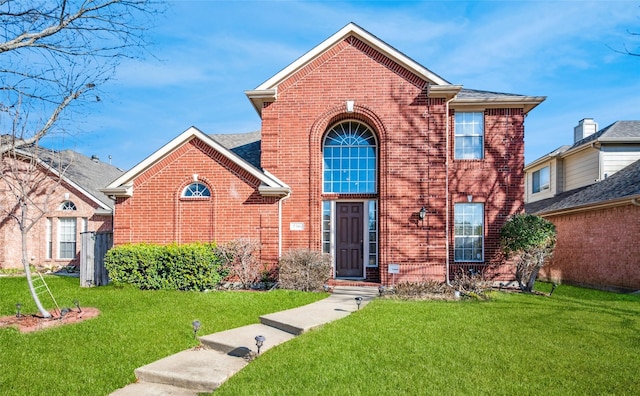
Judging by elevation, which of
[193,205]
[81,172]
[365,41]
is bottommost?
[193,205]

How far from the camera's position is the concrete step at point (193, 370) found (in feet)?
16.2

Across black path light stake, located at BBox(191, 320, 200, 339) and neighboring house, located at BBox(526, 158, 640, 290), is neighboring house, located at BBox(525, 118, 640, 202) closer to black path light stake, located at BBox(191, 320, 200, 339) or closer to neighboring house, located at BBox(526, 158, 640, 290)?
neighboring house, located at BBox(526, 158, 640, 290)

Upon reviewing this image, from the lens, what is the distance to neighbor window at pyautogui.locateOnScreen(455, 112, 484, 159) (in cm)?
1402

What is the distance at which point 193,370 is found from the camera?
523 centimetres

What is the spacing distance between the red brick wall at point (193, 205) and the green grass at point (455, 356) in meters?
5.20

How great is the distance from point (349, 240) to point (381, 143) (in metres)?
3.15

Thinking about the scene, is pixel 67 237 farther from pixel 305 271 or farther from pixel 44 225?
pixel 305 271

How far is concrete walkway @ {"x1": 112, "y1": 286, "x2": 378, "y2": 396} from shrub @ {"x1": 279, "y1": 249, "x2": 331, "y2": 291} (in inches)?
98.2

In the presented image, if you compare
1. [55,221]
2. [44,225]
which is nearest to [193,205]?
[55,221]

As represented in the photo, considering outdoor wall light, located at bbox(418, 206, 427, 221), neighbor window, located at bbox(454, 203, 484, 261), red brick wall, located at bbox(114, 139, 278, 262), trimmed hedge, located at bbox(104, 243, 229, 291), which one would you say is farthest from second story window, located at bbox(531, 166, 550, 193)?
trimmed hedge, located at bbox(104, 243, 229, 291)

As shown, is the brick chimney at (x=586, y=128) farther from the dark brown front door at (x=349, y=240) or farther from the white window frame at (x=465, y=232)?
the dark brown front door at (x=349, y=240)

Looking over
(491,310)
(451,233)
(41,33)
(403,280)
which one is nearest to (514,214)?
(451,233)

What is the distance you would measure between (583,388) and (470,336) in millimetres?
2091

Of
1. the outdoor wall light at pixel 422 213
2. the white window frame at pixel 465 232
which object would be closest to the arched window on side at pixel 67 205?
the outdoor wall light at pixel 422 213
